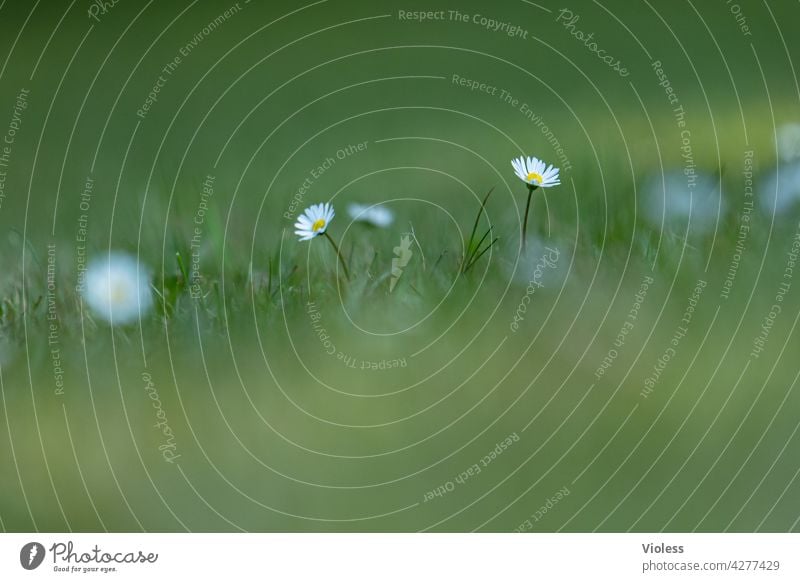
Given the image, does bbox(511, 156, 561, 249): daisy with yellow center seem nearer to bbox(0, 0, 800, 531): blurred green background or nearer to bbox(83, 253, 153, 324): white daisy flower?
bbox(0, 0, 800, 531): blurred green background

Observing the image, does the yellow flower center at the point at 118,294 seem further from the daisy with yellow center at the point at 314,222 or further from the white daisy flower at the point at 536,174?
the white daisy flower at the point at 536,174

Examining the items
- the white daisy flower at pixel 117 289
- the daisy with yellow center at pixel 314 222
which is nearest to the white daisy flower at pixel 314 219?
the daisy with yellow center at pixel 314 222
